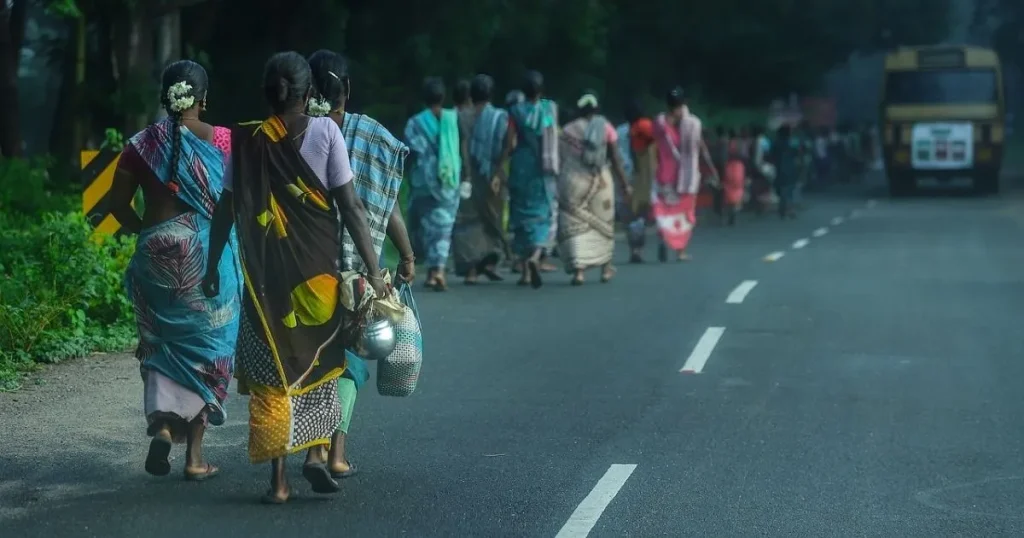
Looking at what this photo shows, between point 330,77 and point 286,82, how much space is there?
1.29 feet

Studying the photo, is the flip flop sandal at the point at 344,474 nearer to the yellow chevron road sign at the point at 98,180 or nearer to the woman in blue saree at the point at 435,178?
the yellow chevron road sign at the point at 98,180

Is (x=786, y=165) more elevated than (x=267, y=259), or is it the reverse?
(x=267, y=259)

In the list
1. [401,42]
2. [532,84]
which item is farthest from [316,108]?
[401,42]

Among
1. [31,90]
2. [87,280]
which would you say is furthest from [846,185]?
[87,280]

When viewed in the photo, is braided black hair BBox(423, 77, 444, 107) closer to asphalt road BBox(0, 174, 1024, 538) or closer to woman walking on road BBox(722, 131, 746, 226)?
asphalt road BBox(0, 174, 1024, 538)

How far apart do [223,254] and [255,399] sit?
0.77 meters

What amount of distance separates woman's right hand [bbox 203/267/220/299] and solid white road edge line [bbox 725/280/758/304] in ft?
26.5

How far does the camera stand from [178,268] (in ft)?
22.3

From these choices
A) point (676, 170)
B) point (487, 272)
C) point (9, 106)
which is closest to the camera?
point (487, 272)

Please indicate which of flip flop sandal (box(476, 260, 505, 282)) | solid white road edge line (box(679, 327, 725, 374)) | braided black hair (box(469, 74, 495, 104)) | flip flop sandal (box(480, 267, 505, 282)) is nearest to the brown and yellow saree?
solid white road edge line (box(679, 327, 725, 374))

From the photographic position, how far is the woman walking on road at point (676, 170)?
18.2 m

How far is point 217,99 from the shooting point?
22.5 m

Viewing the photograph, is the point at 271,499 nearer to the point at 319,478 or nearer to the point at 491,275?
the point at 319,478

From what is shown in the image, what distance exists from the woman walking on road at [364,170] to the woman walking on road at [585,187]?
8845 millimetres
